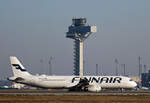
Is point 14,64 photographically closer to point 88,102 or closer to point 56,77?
point 56,77

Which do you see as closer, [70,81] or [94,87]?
[94,87]

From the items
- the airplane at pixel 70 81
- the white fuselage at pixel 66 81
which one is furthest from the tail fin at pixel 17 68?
the white fuselage at pixel 66 81

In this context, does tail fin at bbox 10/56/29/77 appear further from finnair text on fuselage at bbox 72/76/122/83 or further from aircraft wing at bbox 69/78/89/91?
finnair text on fuselage at bbox 72/76/122/83

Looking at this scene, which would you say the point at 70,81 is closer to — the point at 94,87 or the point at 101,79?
the point at 94,87

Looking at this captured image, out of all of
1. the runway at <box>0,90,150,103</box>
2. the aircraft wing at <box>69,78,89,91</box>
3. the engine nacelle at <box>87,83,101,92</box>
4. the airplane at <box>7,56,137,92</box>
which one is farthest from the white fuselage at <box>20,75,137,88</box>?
the runway at <box>0,90,150,103</box>

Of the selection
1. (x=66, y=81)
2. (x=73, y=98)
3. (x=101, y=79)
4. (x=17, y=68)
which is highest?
(x=17, y=68)

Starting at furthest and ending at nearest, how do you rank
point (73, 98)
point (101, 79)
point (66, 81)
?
1. point (101, 79)
2. point (66, 81)
3. point (73, 98)

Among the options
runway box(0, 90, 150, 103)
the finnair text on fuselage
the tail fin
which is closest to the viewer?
runway box(0, 90, 150, 103)

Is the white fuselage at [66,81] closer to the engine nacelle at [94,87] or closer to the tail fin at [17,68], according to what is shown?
the engine nacelle at [94,87]

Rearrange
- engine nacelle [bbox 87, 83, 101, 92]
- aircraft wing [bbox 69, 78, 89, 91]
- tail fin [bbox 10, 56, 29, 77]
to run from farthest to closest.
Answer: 1. tail fin [bbox 10, 56, 29, 77]
2. aircraft wing [bbox 69, 78, 89, 91]
3. engine nacelle [bbox 87, 83, 101, 92]

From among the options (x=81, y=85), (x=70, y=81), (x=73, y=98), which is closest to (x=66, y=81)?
(x=70, y=81)

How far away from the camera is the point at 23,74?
11531 centimetres

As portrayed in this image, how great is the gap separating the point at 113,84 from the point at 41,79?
1650 cm

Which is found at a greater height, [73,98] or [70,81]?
[70,81]
